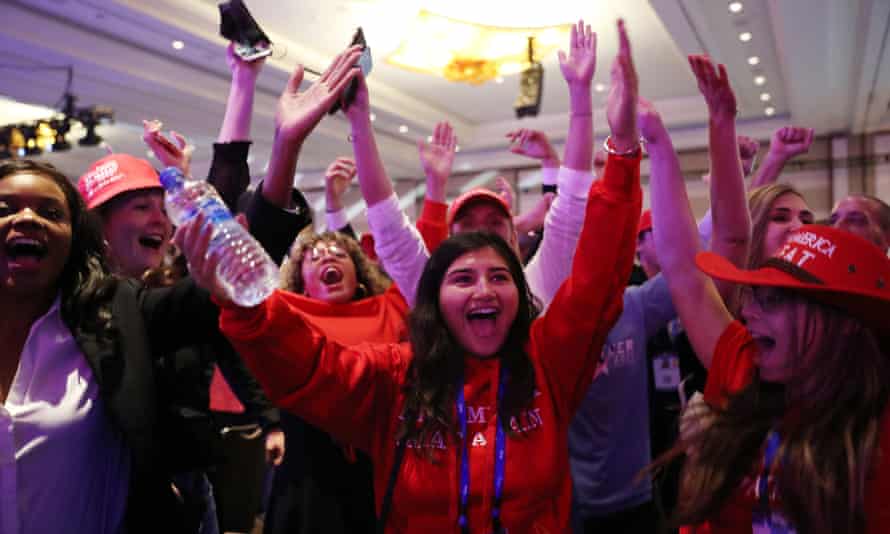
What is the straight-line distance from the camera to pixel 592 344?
1.43 metres

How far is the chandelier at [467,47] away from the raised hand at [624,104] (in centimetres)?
447

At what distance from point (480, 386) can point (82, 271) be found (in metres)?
0.88

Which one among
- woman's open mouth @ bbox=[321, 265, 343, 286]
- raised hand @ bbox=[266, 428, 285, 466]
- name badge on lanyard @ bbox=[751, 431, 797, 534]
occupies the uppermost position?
woman's open mouth @ bbox=[321, 265, 343, 286]

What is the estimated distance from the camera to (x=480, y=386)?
1.42 metres

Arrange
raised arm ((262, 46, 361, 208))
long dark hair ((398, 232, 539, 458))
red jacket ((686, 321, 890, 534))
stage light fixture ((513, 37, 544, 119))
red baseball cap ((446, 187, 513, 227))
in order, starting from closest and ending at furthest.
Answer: red jacket ((686, 321, 890, 534)) < raised arm ((262, 46, 361, 208)) < long dark hair ((398, 232, 539, 458)) < red baseball cap ((446, 187, 513, 227)) < stage light fixture ((513, 37, 544, 119))

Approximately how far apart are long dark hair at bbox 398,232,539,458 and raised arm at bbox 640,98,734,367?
1.14 ft

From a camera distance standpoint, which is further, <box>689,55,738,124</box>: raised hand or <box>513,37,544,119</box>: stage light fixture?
<box>513,37,544,119</box>: stage light fixture

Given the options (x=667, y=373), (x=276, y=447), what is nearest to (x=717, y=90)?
(x=667, y=373)

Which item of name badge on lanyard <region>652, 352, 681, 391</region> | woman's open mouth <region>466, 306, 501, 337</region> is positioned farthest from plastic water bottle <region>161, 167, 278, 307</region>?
name badge on lanyard <region>652, 352, 681, 391</region>

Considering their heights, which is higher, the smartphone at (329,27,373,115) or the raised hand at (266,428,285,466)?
the smartphone at (329,27,373,115)

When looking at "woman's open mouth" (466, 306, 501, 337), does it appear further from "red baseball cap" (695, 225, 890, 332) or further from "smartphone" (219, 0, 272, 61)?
"smartphone" (219, 0, 272, 61)

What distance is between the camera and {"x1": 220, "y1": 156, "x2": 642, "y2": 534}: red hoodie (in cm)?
126

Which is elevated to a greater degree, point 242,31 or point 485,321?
point 242,31

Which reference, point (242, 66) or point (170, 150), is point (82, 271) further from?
point (242, 66)
